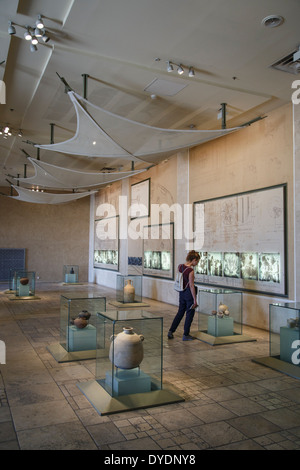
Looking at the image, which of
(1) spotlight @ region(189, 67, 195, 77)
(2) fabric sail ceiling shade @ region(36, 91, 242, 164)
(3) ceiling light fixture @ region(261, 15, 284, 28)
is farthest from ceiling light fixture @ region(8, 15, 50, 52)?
(3) ceiling light fixture @ region(261, 15, 284, 28)

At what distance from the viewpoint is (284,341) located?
6695 mm

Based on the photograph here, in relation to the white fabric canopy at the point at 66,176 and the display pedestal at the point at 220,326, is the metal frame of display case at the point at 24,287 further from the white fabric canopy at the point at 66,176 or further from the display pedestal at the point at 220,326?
the display pedestal at the point at 220,326

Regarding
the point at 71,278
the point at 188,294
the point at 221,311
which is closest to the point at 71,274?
the point at 71,278

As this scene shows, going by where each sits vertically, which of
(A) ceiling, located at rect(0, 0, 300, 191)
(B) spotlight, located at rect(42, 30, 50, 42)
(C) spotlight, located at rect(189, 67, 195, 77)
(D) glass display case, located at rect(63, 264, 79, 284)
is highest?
(A) ceiling, located at rect(0, 0, 300, 191)

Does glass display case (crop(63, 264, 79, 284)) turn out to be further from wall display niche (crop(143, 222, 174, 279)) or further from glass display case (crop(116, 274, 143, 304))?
glass display case (crop(116, 274, 143, 304))

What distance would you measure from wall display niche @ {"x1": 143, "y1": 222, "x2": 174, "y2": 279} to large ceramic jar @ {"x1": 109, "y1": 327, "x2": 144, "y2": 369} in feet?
29.4

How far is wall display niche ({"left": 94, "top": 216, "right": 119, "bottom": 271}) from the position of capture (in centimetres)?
1958

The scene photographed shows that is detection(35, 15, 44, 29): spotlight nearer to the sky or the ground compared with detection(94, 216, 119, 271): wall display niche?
nearer to the sky

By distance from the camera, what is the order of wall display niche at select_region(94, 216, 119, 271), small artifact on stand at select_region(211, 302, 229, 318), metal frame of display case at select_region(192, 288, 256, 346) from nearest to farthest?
metal frame of display case at select_region(192, 288, 256, 346) → small artifact on stand at select_region(211, 302, 229, 318) → wall display niche at select_region(94, 216, 119, 271)

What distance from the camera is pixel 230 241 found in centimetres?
1090

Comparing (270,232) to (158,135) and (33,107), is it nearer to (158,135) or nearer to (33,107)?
(158,135)

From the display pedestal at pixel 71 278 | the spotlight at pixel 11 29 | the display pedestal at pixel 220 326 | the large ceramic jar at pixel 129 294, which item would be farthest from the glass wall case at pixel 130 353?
the display pedestal at pixel 71 278

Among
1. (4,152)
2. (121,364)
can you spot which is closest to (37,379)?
(121,364)

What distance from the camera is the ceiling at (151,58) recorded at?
5.68 meters
